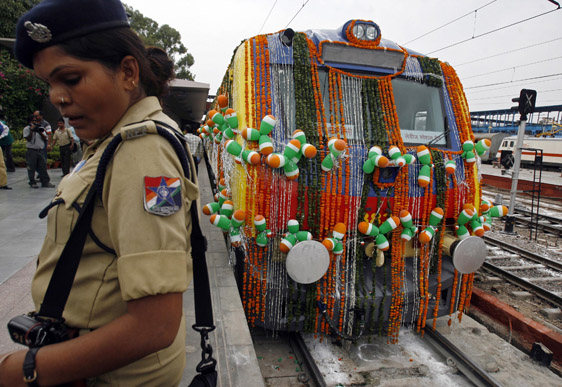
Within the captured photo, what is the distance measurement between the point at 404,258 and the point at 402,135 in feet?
3.86

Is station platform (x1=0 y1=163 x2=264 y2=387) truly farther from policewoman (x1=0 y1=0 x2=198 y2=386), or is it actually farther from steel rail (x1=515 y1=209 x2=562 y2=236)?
steel rail (x1=515 y1=209 x2=562 y2=236)

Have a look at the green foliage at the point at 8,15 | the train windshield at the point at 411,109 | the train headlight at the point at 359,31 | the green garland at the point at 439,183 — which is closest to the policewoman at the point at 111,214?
the train windshield at the point at 411,109

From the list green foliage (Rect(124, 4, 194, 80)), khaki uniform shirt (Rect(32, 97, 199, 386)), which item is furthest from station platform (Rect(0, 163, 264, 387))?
green foliage (Rect(124, 4, 194, 80))

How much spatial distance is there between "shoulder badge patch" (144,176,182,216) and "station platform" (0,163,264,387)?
5.85 ft

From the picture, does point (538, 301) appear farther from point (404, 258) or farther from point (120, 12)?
point (120, 12)

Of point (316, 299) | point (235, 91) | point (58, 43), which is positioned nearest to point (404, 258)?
point (316, 299)

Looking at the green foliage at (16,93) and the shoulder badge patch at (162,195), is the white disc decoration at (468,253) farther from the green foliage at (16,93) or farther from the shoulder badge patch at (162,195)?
the green foliage at (16,93)

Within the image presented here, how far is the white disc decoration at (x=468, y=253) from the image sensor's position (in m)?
3.04

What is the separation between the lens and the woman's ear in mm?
1018

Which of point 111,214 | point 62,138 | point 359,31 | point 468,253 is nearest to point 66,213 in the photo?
point 111,214

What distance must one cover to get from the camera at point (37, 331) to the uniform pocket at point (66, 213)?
0.73 ft

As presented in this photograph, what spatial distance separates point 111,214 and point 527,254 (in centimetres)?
738

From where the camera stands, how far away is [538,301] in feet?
15.8

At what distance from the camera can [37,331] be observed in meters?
0.96
